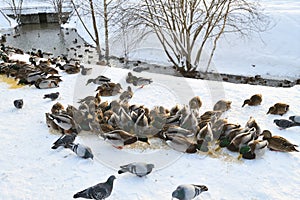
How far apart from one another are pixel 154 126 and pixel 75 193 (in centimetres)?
160

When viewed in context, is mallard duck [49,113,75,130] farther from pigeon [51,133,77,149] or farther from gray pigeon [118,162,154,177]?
gray pigeon [118,162,154,177]

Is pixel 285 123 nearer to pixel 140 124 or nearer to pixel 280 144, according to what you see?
pixel 280 144

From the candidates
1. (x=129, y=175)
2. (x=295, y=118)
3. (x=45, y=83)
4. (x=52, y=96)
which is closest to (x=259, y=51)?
(x=295, y=118)

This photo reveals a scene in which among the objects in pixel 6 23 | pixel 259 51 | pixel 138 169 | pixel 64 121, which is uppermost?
pixel 6 23

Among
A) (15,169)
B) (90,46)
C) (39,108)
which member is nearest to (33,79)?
(39,108)

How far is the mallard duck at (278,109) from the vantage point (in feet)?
18.0

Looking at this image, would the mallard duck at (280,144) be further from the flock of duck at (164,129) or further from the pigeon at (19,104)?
the pigeon at (19,104)

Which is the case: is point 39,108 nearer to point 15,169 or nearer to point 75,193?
point 15,169

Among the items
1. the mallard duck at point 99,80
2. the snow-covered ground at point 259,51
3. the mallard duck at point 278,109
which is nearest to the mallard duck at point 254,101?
the mallard duck at point 278,109

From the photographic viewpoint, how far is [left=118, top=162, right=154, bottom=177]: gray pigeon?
152 inches

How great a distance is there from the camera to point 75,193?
144 inches

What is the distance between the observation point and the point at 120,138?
444 cm

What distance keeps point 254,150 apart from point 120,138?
174cm

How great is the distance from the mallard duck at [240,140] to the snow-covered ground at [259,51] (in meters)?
9.09
